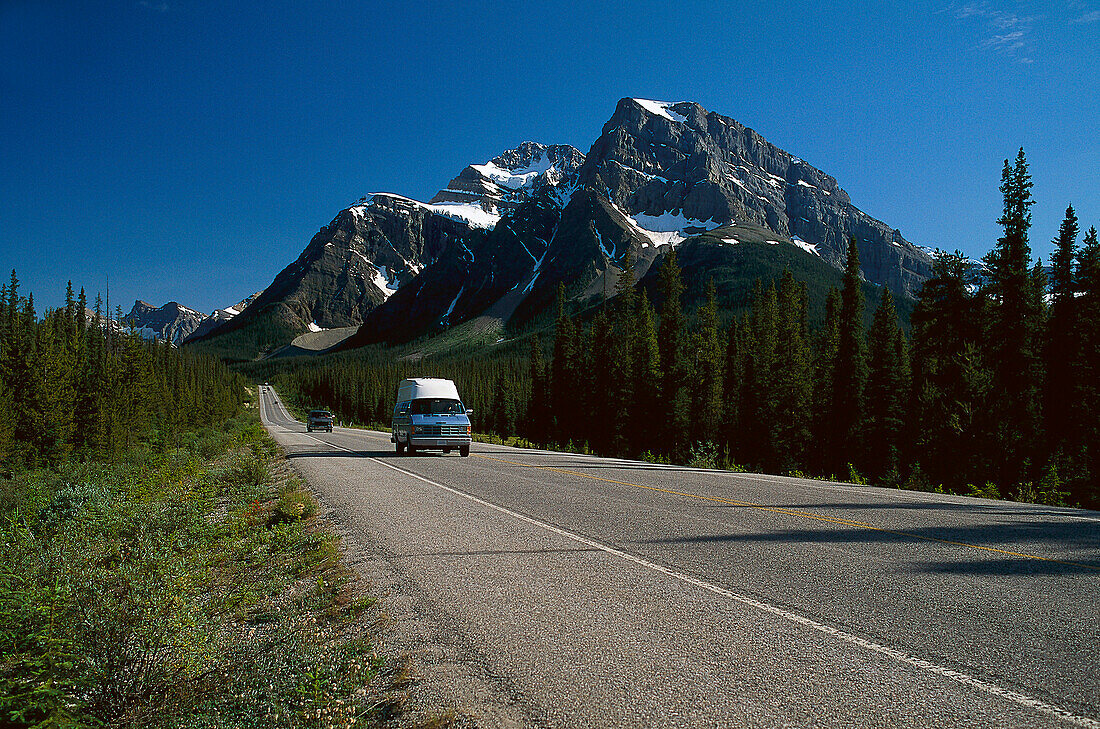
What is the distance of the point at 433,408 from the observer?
75.7 feet

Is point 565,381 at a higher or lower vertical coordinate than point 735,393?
higher

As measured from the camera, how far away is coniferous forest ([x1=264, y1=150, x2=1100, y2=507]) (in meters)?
30.1

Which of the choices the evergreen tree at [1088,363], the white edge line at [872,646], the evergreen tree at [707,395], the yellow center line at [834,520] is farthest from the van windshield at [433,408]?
the evergreen tree at [707,395]

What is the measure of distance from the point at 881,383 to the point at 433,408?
35956 millimetres

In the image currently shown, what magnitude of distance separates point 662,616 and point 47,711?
4491 millimetres

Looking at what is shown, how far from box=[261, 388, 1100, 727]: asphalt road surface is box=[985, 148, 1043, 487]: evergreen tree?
26311 millimetres

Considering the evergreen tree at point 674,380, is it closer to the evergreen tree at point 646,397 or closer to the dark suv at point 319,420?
the evergreen tree at point 646,397

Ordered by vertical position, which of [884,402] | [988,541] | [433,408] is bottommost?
[988,541]

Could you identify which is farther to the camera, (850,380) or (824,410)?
(824,410)

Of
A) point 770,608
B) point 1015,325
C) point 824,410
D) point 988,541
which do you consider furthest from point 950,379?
point 770,608

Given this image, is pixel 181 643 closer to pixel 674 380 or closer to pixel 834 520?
pixel 834 520

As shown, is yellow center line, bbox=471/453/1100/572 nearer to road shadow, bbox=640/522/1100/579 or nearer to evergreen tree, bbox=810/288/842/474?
road shadow, bbox=640/522/1100/579

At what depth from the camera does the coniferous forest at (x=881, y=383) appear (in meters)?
30.1

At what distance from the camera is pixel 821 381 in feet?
164
